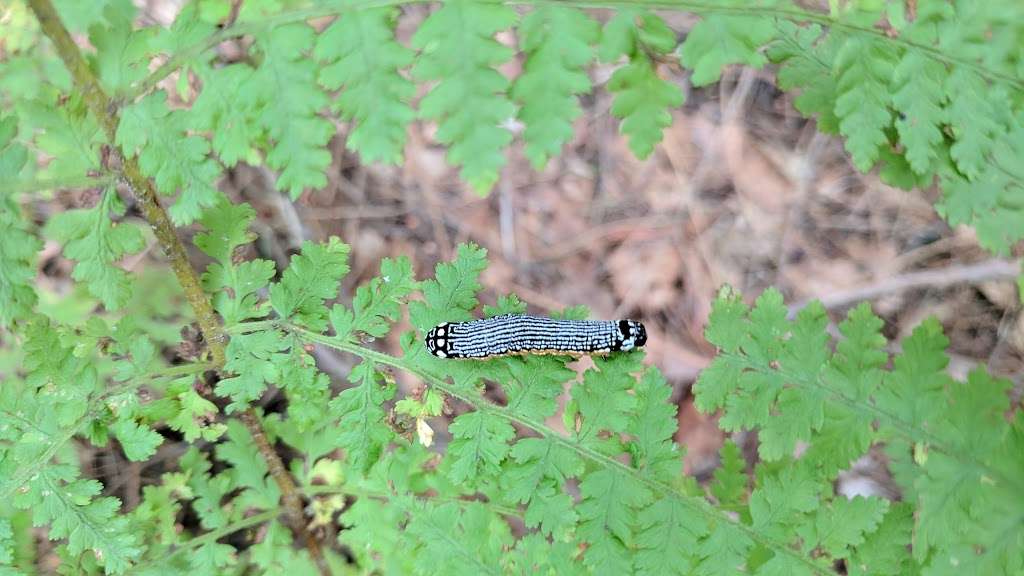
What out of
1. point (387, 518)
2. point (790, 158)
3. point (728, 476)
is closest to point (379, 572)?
point (387, 518)

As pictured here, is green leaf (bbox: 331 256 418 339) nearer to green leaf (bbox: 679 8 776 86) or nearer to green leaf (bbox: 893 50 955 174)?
green leaf (bbox: 679 8 776 86)

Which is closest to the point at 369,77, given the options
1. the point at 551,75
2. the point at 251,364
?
the point at 551,75

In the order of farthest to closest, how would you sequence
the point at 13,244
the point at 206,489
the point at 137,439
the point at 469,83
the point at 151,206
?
the point at 206,489 → the point at 137,439 → the point at 151,206 → the point at 13,244 → the point at 469,83

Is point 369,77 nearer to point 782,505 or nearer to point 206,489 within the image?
point 782,505

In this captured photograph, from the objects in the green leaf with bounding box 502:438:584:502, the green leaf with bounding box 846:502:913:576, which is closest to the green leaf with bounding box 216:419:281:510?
the green leaf with bounding box 502:438:584:502

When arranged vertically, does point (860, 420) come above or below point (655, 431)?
below

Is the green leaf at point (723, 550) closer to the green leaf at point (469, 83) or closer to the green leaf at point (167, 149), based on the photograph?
the green leaf at point (469, 83)

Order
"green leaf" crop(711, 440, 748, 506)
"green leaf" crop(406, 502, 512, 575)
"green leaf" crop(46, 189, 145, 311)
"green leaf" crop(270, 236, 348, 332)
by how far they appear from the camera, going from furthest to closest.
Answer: "green leaf" crop(711, 440, 748, 506), "green leaf" crop(406, 502, 512, 575), "green leaf" crop(270, 236, 348, 332), "green leaf" crop(46, 189, 145, 311)
